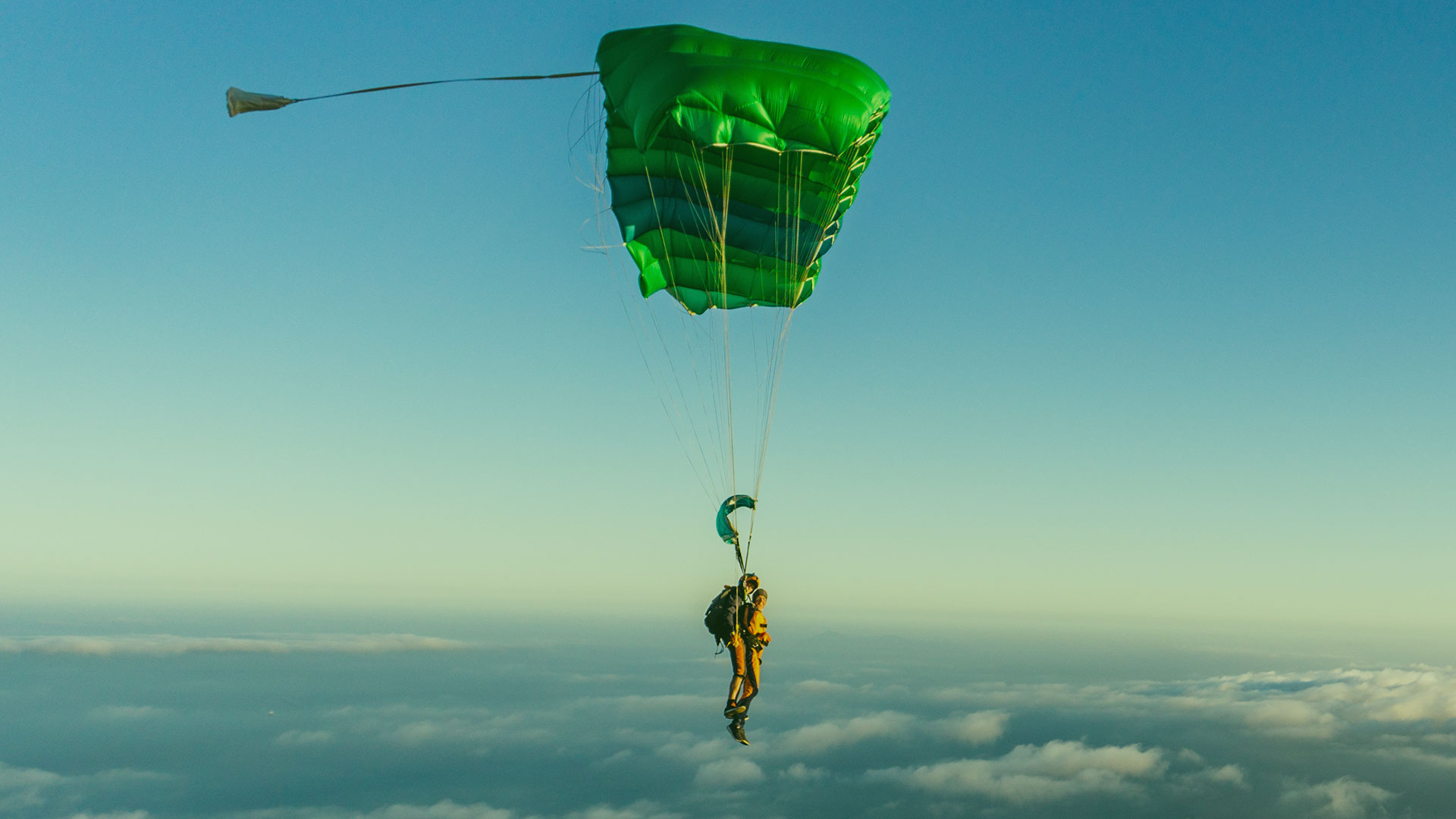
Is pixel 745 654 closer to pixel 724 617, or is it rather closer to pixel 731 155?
pixel 724 617

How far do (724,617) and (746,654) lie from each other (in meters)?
0.60

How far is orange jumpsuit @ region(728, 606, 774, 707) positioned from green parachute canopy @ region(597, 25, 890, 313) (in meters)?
4.20

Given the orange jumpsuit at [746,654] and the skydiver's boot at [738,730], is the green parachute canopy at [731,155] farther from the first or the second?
the skydiver's boot at [738,730]

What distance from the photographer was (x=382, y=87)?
7.67m

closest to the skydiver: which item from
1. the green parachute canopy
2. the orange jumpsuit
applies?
the orange jumpsuit

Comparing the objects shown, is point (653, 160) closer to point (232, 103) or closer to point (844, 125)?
point (844, 125)

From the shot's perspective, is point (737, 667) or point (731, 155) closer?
point (737, 667)

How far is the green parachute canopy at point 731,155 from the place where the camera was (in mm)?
10094

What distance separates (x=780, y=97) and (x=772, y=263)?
4.05 metres

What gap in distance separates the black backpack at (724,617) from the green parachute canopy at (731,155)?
391 centimetres

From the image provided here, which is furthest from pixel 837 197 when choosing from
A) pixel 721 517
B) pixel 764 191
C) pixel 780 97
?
pixel 721 517

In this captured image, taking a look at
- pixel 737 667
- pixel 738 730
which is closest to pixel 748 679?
pixel 737 667

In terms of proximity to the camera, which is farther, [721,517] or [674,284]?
[674,284]

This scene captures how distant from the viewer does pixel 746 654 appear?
38.1 ft
